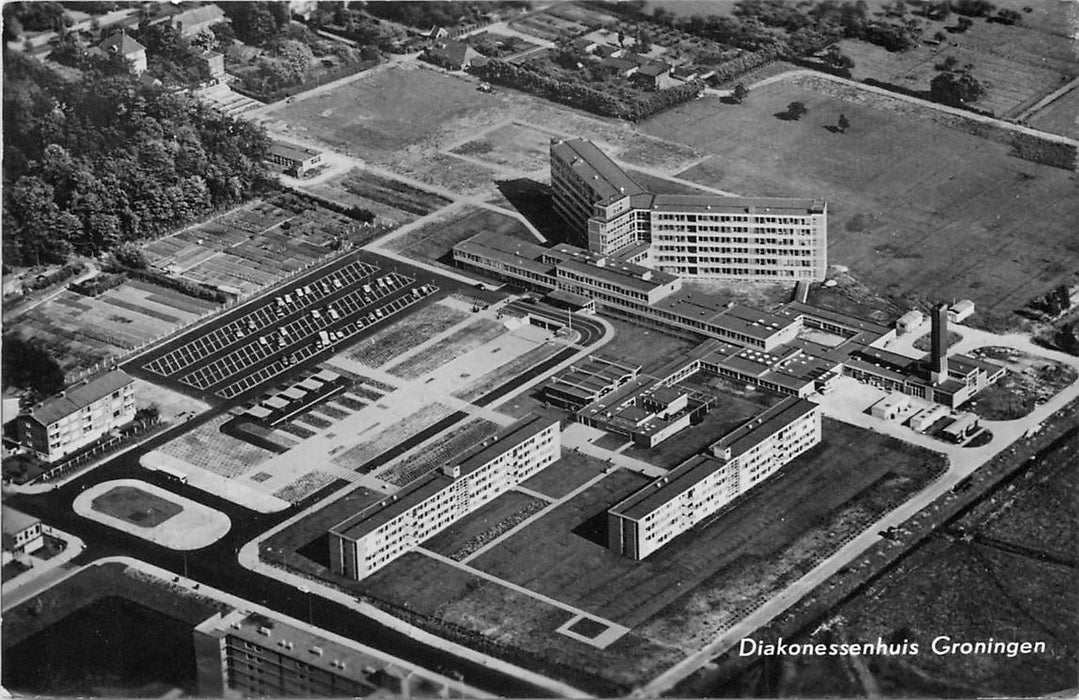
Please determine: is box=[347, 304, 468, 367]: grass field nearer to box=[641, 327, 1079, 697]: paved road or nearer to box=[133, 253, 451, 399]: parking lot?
box=[133, 253, 451, 399]: parking lot

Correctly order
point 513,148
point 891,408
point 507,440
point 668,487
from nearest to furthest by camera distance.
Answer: point 668,487, point 507,440, point 891,408, point 513,148

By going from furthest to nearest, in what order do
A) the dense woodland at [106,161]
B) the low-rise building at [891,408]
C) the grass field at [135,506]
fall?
the dense woodland at [106,161]
the low-rise building at [891,408]
the grass field at [135,506]

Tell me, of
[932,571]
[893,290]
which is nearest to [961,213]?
[893,290]

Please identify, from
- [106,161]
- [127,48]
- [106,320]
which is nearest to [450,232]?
[106,161]

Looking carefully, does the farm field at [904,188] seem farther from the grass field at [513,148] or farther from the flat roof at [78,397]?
the flat roof at [78,397]

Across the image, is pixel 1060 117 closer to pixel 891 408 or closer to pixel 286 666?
pixel 891 408

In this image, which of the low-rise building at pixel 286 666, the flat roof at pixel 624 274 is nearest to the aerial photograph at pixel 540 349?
the low-rise building at pixel 286 666
